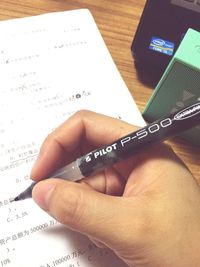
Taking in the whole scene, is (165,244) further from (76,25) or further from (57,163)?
(76,25)

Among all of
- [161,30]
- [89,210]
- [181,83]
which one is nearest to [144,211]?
[89,210]

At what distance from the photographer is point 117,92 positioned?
538 mm

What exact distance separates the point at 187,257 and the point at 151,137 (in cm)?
11

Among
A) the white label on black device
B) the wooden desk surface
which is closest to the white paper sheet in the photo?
the wooden desk surface

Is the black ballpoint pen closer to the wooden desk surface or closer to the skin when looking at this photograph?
the skin

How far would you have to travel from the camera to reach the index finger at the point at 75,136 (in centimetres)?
45

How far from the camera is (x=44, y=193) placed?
39 cm

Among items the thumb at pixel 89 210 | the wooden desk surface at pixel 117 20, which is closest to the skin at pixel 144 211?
the thumb at pixel 89 210

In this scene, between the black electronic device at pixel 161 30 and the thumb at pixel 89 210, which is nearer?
the thumb at pixel 89 210

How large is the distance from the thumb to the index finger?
0.08 meters

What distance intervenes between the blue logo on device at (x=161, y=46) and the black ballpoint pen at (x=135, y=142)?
0.19m

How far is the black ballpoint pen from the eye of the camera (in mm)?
361

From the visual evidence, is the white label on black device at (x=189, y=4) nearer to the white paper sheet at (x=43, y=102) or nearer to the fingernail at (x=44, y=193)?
the white paper sheet at (x=43, y=102)

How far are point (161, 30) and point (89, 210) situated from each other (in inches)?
11.9
